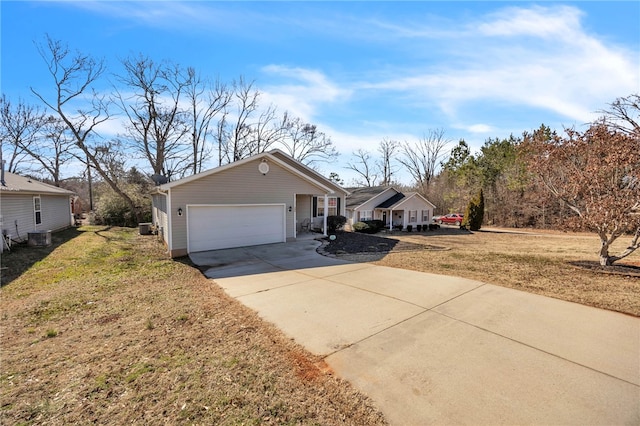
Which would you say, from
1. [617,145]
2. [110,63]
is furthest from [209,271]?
[110,63]

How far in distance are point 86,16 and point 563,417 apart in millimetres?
14327

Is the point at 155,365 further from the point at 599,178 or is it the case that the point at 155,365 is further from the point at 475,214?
the point at 475,214

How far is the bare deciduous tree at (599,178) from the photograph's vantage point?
316 inches

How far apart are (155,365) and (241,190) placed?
9435 mm

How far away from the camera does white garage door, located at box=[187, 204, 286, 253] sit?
37.8 ft

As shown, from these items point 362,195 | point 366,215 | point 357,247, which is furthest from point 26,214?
point 362,195

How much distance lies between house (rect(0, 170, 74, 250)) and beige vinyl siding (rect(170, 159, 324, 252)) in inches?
266

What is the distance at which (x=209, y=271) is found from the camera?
8953mm

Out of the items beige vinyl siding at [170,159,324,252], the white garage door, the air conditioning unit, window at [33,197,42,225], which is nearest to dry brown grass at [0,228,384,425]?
beige vinyl siding at [170,159,324,252]

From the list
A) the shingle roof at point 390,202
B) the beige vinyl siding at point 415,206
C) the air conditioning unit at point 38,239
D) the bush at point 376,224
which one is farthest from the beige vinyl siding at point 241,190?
the beige vinyl siding at point 415,206

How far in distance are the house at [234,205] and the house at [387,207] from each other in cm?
925

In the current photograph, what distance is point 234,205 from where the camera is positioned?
12.4 m

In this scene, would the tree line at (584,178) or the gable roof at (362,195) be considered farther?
→ the gable roof at (362,195)

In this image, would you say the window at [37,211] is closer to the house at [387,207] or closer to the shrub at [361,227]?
the shrub at [361,227]
